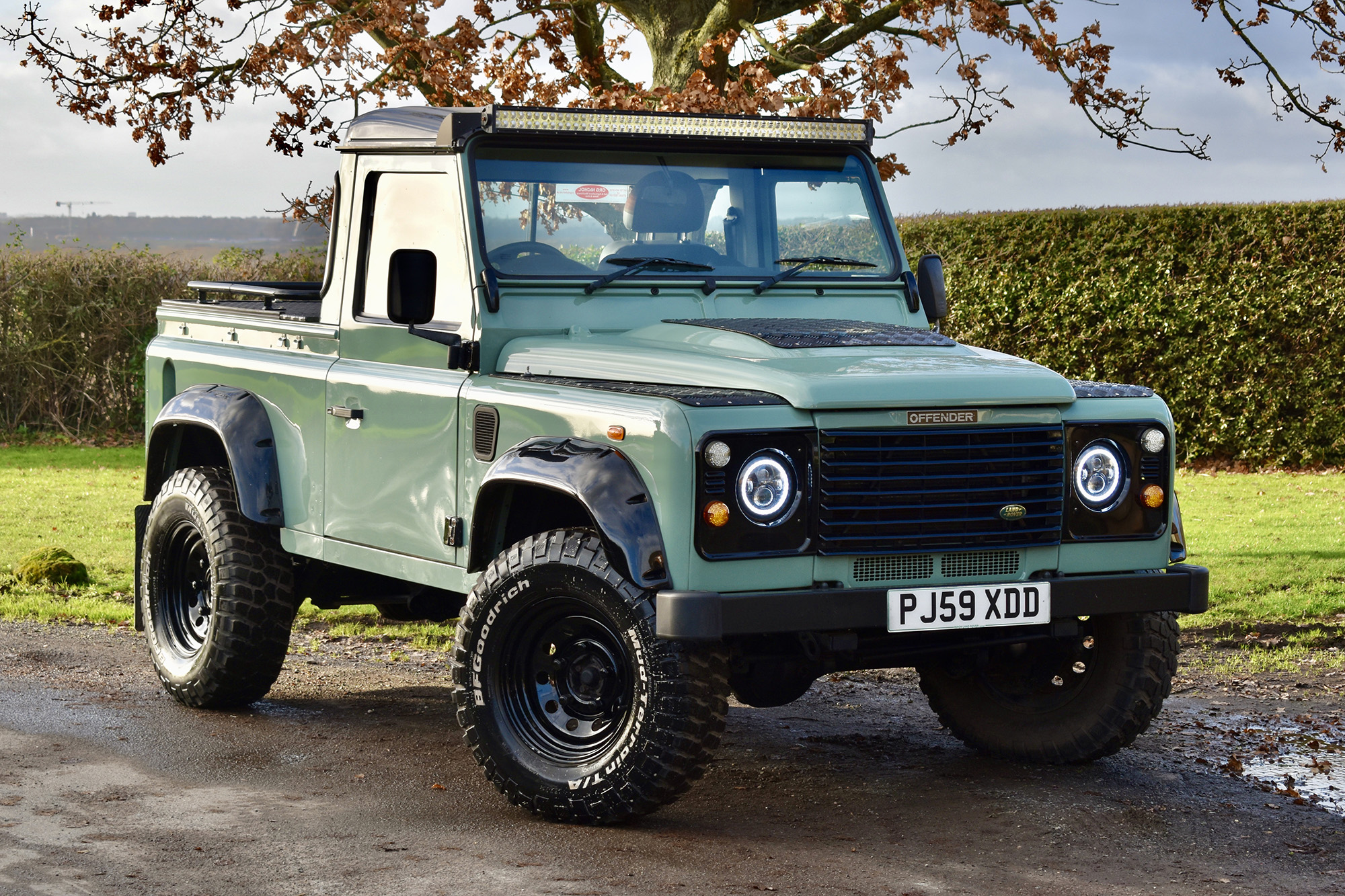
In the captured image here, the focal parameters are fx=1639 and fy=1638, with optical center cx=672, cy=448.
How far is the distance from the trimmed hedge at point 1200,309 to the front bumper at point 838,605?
11.6 meters

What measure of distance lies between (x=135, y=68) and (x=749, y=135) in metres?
8.14

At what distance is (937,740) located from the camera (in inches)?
265

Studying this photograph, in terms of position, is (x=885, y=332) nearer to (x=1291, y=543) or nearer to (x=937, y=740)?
(x=937, y=740)

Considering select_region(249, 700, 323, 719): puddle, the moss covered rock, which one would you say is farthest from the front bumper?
the moss covered rock

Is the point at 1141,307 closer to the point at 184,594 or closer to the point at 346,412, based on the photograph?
the point at 184,594

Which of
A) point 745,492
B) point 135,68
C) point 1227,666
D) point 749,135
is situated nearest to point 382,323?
point 749,135

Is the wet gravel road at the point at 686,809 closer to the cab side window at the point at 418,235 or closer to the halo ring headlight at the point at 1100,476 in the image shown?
the halo ring headlight at the point at 1100,476

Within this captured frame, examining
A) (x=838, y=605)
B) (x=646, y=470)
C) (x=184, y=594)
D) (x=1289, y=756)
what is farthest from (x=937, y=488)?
(x=184, y=594)

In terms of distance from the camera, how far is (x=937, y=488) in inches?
204

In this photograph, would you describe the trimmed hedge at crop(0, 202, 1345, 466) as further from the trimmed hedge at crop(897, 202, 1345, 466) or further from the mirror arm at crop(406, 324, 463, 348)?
the mirror arm at crop(406, 324, 463, 348)

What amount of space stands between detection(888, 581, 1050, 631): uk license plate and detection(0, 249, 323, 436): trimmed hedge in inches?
575

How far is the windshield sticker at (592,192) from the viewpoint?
620 cm

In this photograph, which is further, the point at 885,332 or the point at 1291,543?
the point at 1291,543

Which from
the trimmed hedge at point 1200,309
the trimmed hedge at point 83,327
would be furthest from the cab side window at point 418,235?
the trimmed hedge at point 83,327
